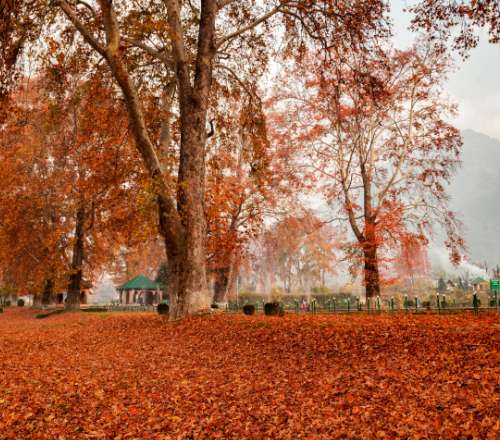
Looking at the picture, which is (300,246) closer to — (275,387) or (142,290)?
(142,290)

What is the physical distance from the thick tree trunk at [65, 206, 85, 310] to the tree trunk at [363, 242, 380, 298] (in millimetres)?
18468

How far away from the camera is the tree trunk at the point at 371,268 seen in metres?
20.6

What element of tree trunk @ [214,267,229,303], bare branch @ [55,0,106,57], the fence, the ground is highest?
bare branch @ [55,0,106,57]

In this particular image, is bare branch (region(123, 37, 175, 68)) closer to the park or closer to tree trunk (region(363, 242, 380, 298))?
the park

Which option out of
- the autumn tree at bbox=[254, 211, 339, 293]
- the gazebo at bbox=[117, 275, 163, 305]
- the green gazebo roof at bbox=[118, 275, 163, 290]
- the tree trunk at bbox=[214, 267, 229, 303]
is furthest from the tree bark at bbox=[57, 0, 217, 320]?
the gazebo at bbox=[117, 275, 163, 305]

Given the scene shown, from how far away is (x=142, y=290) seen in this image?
49531 mm

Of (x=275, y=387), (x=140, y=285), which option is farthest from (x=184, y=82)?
(x=140, y=285)

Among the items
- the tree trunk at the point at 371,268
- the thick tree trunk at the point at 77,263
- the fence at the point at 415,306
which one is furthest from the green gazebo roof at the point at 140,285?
the tree trunk at the point at 371,268

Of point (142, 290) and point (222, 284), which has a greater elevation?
point (222, 284)

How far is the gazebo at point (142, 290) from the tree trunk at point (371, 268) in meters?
25.1

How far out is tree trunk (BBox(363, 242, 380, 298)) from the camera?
67.5 feet

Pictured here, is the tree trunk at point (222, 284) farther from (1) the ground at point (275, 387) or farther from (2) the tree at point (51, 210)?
(1) the ground at point (275, 387)

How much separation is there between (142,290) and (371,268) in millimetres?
33836

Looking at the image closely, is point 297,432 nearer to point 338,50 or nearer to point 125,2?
point 338,50
